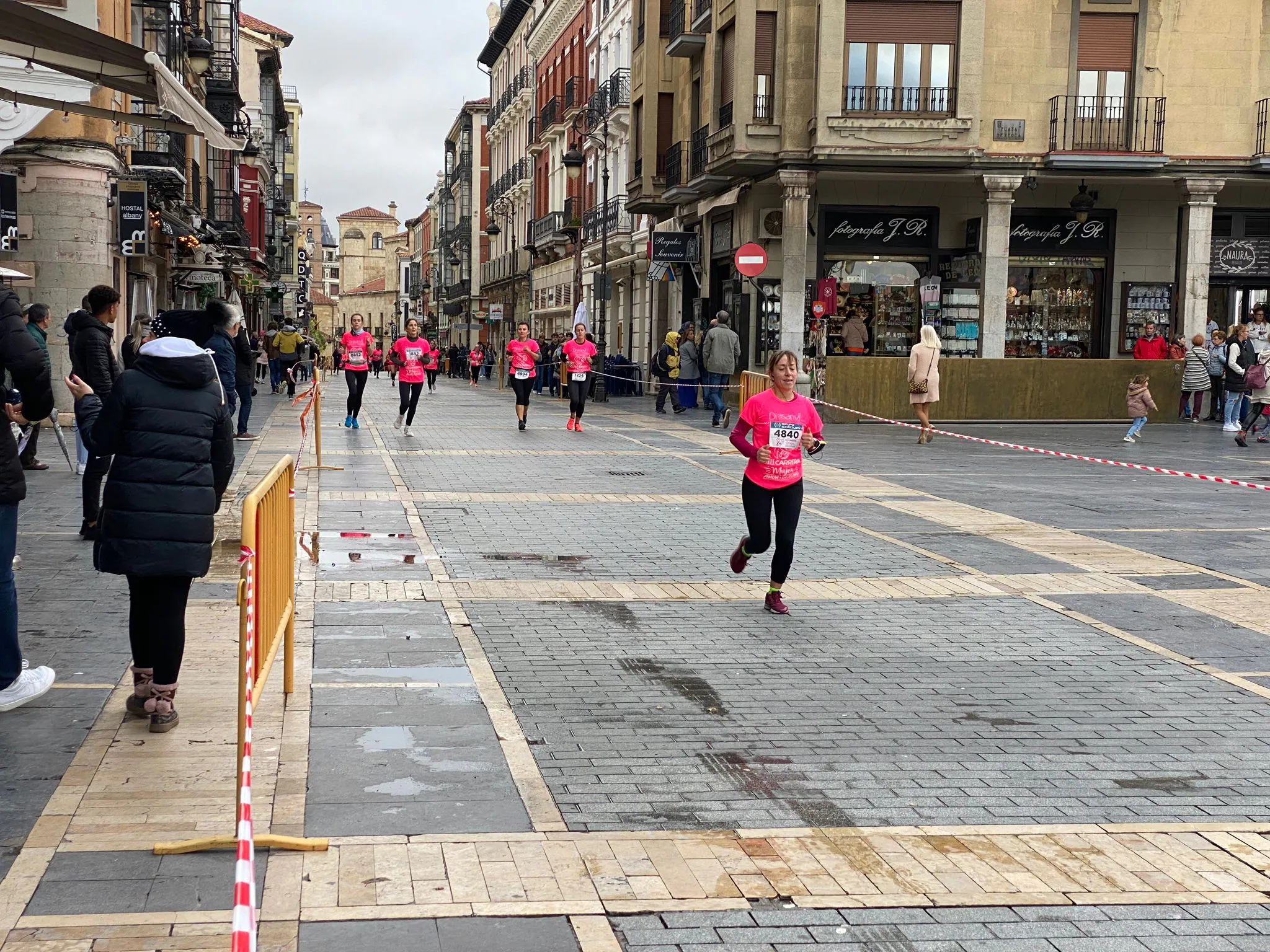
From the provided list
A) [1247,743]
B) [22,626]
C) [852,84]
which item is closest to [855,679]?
[1247,743]

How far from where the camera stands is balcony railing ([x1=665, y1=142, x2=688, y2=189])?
3388 centimetres

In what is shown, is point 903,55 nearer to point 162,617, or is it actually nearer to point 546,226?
point 162,617

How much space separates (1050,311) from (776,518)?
23654 mm

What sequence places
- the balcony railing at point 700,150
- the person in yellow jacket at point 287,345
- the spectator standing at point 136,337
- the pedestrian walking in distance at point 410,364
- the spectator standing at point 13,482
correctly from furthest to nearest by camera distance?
1. the person in yellow jacket at point 287,345
2. the balcony railing at point 700,150
3. the pedestrian walking in distance at point 410,364
4. the spectator standing at point 136,337
5. the spectator standing at point 13,482

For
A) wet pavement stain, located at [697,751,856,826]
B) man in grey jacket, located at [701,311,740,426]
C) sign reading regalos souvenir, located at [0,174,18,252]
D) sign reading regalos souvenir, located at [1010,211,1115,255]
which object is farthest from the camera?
sign reading regalos souvenir, located at [1010,211,1115,255]

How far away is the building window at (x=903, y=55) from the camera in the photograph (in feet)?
90.1

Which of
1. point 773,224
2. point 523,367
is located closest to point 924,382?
point 523,367

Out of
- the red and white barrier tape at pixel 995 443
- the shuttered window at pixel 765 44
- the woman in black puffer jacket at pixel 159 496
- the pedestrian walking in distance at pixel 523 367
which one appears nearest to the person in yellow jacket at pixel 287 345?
the pedestrian walking in distance at pixel 523 367

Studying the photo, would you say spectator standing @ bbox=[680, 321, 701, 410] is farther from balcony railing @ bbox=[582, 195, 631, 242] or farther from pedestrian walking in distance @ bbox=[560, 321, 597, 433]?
balcony railing @ bbox=[582, 195, 631, 242]

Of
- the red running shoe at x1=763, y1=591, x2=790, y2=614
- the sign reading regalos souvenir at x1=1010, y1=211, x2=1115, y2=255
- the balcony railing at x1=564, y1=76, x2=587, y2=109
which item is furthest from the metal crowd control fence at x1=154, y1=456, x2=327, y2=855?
the balcony railing at x1=564, y1=76, x2=587, y2=109

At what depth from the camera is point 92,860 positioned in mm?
4336

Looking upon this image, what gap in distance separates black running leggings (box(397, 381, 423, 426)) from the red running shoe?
1392cm

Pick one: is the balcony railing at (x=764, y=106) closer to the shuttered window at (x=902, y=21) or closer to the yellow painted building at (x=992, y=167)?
the yellow painted building at (x=992, y=167)

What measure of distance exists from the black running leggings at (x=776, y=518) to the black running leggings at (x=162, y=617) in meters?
3.87
